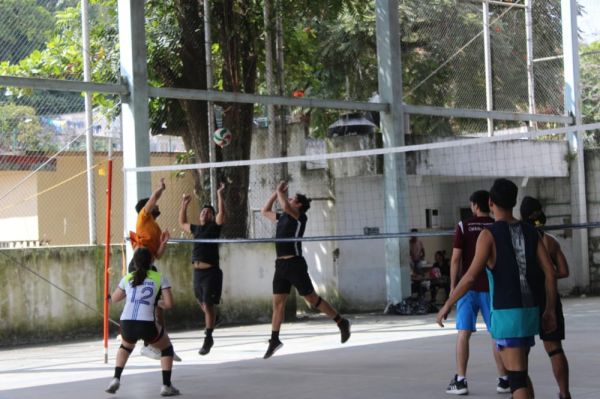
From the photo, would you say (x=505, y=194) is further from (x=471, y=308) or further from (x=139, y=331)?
(x=139, y=331)

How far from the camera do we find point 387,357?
41.1ft

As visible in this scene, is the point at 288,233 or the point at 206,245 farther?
the point at 206,245

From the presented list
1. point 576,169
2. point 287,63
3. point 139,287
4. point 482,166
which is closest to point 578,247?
point 576,169

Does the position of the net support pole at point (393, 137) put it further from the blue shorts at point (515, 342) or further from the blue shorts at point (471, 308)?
the blue shorts at point (515, 342)

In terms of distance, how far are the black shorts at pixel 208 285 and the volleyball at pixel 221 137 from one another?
5.83 metres

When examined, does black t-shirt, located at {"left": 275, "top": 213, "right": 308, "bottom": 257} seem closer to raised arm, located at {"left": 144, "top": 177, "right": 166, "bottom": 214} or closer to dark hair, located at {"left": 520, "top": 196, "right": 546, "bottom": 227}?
raised arm, located at {"left": 144, "top": 177, "right": 166, "bottom": 214}

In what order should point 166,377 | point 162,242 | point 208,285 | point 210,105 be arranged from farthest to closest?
point 210,105
point 208,285
point 162,242
point 166,377

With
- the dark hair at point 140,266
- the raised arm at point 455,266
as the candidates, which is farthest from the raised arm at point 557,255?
the dark hair at point 140,266

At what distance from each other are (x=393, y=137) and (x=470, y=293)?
422 inches

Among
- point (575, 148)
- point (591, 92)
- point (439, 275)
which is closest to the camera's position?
point (439, 275)

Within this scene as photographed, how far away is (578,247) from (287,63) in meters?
7.83

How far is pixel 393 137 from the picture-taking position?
20047mm

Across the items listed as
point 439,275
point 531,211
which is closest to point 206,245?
point 531,211

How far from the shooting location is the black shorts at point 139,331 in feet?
31.3
